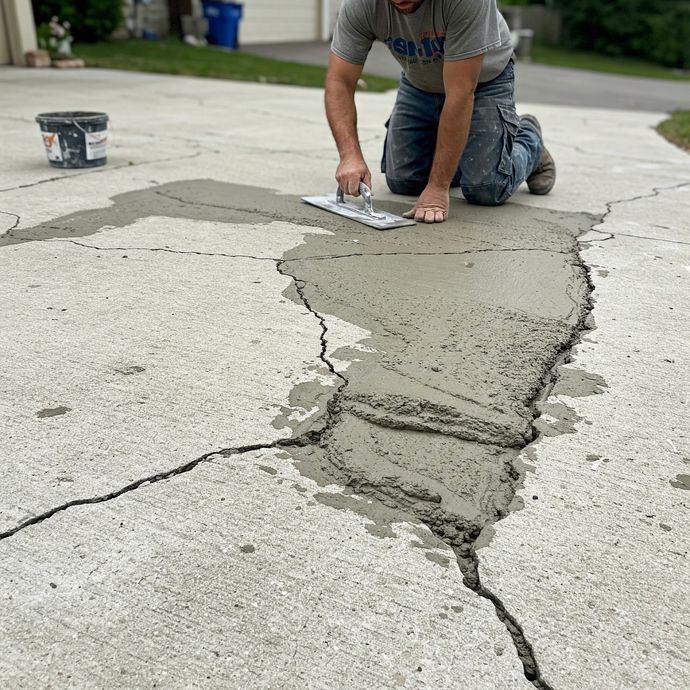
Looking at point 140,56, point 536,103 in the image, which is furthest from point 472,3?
point 140,56

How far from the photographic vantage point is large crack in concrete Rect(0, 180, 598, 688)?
4.31ft

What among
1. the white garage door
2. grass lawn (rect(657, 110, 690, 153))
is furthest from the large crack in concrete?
the white garage door

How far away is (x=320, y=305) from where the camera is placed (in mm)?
2027

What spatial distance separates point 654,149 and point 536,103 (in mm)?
3159

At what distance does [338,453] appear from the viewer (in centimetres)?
140

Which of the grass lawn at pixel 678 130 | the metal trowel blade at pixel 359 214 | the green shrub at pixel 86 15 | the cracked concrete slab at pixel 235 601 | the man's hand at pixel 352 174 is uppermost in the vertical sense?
the green shrub at pixel 86 15

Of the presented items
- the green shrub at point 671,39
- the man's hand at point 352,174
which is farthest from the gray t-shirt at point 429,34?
the green shrub at point 671,39

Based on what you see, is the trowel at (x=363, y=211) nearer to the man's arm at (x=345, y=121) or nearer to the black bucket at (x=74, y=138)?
the man's arm at (x=345, y=121)

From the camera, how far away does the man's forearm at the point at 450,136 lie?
8.62 ft

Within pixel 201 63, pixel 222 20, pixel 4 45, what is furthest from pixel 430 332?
pixel 222 20

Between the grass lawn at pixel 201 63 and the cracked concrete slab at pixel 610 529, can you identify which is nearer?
the cracked concrete slab at pixel 610 529

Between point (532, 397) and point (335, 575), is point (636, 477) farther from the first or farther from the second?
point (335, 575)

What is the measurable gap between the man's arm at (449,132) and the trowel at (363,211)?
0.10m

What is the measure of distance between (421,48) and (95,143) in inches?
63.0
